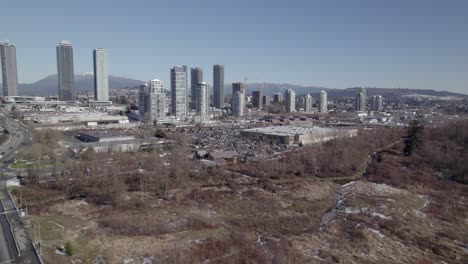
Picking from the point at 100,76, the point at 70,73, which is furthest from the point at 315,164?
the point at 70,73

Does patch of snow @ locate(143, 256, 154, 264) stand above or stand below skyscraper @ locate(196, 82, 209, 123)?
below

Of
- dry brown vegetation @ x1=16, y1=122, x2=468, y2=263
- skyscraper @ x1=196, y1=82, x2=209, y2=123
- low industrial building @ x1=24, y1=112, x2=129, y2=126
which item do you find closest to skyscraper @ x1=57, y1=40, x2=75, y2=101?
low industrial building @ x1=24, y1=112, x2=129, y2=126

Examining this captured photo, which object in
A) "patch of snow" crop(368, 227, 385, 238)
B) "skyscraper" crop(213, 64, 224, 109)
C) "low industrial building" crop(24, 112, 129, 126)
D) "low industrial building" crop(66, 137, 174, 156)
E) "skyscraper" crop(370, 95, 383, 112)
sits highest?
"skyscraper" crop(213, 64, 224, 109)

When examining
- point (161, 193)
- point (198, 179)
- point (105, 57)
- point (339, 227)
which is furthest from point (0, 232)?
point (105, 57)

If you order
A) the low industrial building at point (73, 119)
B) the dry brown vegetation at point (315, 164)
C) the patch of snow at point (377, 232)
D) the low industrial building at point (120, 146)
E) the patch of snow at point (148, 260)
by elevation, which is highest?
the low industrial building at point (73, 119)

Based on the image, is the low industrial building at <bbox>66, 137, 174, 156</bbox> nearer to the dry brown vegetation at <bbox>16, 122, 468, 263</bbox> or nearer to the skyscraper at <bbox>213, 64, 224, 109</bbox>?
the dry brown vegetation at <bbox>16, 122, 468, 263</bbox>

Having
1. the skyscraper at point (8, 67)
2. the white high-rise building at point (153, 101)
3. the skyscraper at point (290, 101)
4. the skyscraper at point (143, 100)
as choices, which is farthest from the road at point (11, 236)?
the skyscraper at point (8, 67)

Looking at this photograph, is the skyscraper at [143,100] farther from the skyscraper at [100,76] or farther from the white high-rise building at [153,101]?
the skyscraper at [100,76]
